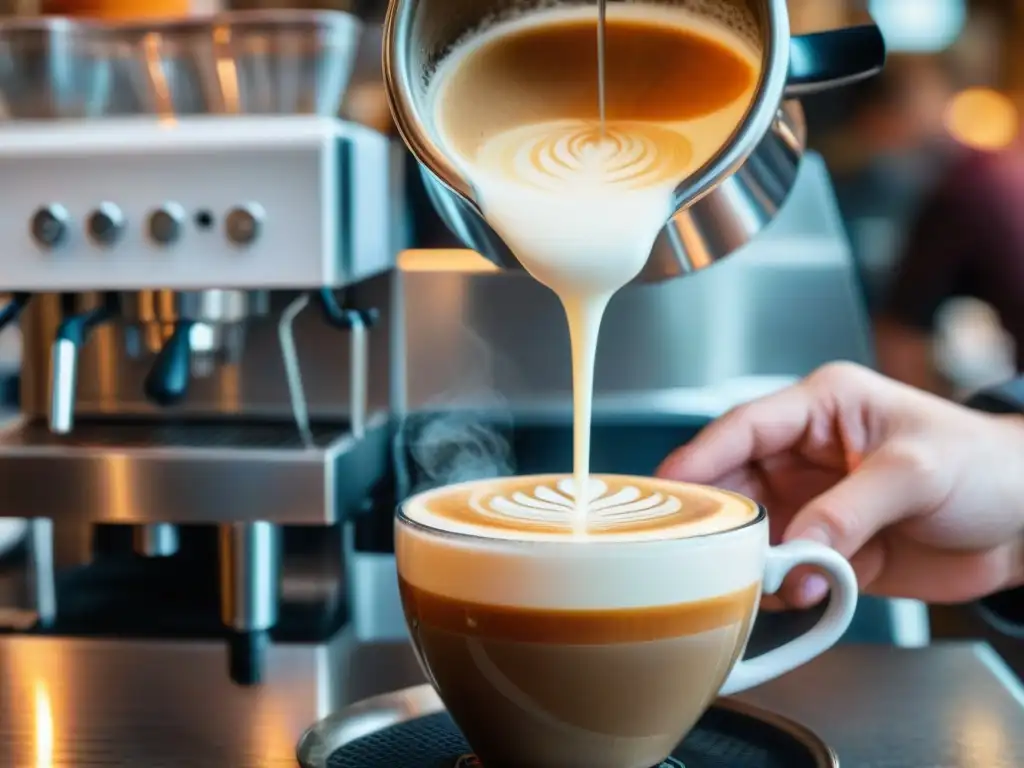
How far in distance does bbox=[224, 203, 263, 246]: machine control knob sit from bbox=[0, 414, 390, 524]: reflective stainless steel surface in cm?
14

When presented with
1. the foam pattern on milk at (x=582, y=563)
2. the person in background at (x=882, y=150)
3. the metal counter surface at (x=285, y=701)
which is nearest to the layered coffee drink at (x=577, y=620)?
the foam pattern on milk at (x=582, y=563)

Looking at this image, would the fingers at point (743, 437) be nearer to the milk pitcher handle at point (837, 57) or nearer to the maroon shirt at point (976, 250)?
the milk pitcher handle at point (837, 57)

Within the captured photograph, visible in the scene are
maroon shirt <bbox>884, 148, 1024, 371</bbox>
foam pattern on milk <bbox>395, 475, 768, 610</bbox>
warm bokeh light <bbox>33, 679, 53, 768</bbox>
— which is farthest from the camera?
maroon shirt <bbox>884, 148, 1024, 371</bbox>

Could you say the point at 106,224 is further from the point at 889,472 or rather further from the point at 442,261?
the point at 889,472

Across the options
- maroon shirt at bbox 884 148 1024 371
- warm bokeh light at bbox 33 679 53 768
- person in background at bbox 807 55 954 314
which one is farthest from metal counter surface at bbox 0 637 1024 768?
person in background at bbox 807 55 954 314

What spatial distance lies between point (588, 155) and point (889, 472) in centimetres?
26

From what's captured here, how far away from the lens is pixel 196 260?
31.4 inches

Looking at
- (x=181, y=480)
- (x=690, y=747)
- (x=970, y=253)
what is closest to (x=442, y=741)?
(x=690, y=747)

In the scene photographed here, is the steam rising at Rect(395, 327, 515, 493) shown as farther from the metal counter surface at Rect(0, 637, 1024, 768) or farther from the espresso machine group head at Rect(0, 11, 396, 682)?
the metal counter surface at Rect(0, 637, 1024, 768)

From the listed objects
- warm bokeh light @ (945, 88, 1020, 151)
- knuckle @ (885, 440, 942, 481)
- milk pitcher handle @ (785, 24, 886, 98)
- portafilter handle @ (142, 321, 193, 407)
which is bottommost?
knuckle @ (885, 440, 942, 481)

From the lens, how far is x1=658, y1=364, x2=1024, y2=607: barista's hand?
26.8 inches

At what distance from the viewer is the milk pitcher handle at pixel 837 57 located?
2.20ft

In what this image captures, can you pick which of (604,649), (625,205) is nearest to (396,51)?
(625,205)

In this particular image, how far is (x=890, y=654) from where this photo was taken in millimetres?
728
